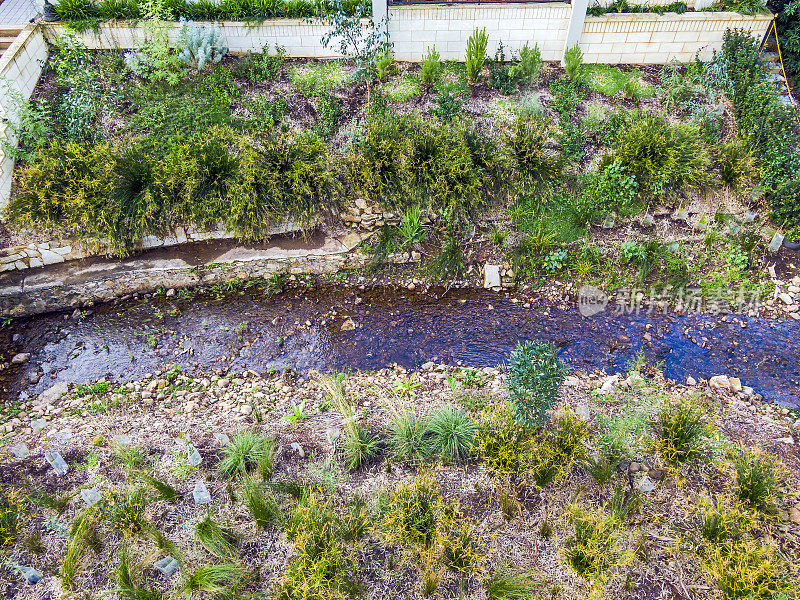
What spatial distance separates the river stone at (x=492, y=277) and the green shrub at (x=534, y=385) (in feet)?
8.31

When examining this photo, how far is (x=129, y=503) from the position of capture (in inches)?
176

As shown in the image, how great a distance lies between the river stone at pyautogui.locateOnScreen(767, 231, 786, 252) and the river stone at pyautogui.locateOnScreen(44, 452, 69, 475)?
9.15m

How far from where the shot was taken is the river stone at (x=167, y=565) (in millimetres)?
4008

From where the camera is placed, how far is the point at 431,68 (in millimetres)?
8180

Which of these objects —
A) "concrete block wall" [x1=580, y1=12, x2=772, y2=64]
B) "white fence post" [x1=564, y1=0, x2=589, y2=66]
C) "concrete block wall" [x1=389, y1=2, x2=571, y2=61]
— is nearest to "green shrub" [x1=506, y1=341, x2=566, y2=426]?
"concrete block wall" [x1=389, y1=2, x2=571, y2=61]

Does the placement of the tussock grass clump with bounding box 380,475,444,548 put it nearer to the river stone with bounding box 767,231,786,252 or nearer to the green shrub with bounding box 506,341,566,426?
the green shrub with bounding box 506,341,566,426

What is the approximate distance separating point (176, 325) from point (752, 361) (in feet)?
24.8

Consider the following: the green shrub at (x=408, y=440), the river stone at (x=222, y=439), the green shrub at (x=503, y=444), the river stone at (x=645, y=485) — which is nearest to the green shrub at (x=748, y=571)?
the river stone at (x=645, y=485)

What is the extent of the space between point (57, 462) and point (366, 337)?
3.62m

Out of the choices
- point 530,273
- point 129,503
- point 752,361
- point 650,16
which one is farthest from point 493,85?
point 129,503

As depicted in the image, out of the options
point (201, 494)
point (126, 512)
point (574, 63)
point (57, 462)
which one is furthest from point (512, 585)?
point (574, 63)

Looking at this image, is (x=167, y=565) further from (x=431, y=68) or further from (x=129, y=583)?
(x=431, y=68)

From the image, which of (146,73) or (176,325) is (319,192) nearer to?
(176,325)

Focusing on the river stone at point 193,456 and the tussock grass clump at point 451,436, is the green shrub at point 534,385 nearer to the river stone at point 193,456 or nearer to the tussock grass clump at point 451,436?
the tussock grass clump at point 451,436
